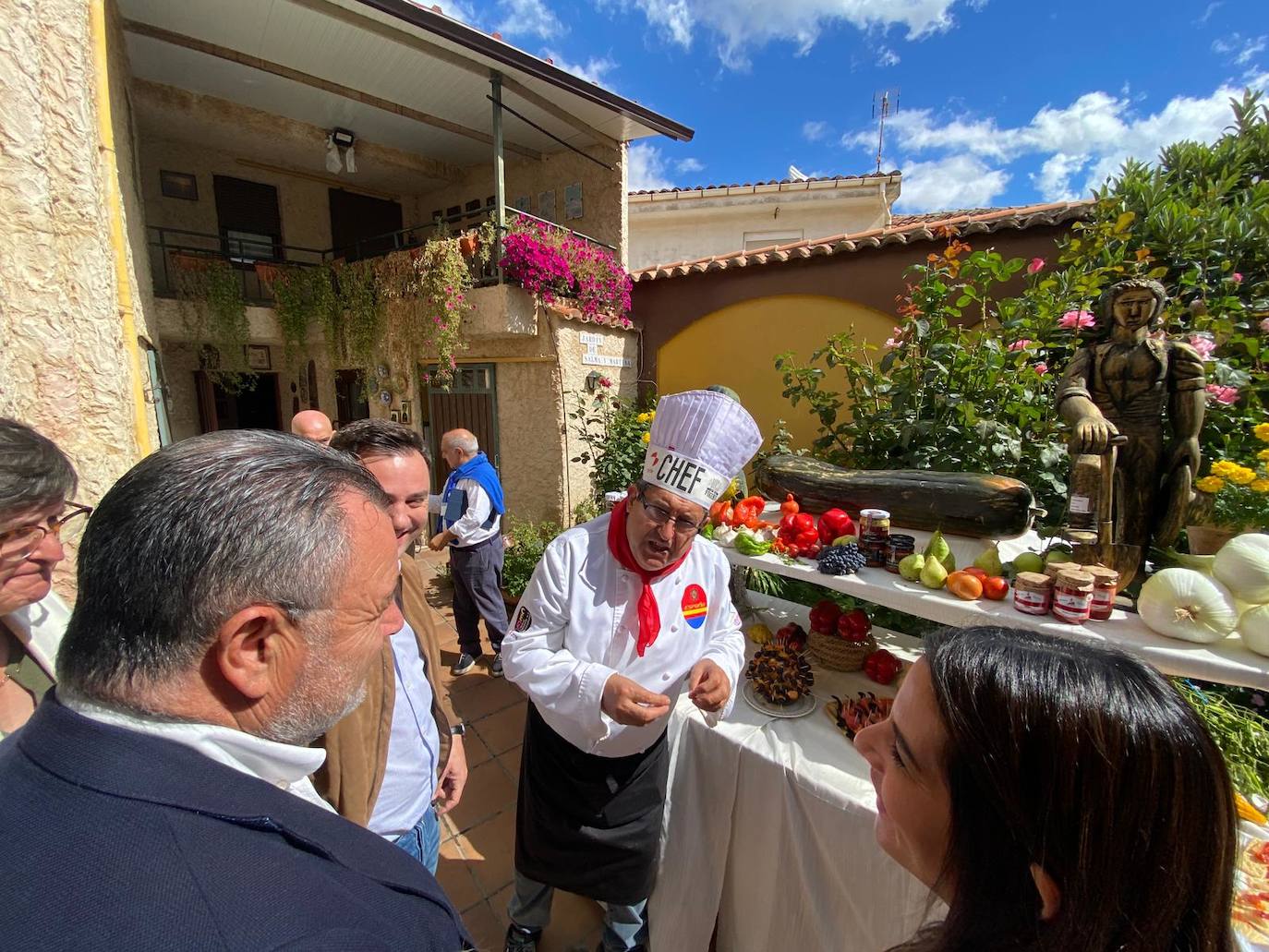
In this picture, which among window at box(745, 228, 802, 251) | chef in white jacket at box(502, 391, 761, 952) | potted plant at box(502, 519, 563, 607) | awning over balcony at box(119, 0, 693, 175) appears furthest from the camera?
window at box(745, 228, 802, 251)

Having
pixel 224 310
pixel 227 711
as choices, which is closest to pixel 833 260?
pixel 227 711

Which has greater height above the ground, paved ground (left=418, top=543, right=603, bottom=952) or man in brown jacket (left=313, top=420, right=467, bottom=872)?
man in brown jacket (left=313, top=420, right=467, bottom=872)

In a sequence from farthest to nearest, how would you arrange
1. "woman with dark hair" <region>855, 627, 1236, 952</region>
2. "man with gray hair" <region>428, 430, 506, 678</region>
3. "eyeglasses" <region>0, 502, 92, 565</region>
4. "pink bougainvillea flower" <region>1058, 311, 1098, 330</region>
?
1. "man with gray hair" <region>428, 430, 506, 678</region>
2. "pink bougainvillea flower" <region>1058, 311, 1098, 330</region>
3. "eyeglasses" <region>0, 502, 92, 565</region>
4. "woman with dark hair" <region>855, 627, 1236, 952</region>

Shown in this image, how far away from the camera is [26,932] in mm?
433

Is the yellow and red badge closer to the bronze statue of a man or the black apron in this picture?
the black apron

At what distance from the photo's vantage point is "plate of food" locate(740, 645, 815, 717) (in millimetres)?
1989

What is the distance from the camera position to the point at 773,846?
176 cm

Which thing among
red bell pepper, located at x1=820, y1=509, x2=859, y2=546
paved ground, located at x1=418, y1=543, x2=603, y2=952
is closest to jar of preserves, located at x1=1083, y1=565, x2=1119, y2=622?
red bell pepper, located at x1=820, y1=509, x2=859, y2=546

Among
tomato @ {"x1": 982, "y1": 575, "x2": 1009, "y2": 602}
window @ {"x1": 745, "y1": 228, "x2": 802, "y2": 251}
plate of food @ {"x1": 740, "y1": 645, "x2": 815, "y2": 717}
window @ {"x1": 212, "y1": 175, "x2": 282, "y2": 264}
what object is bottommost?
plate of food @ {"x1": 740, "y1": 645, "x2": 815, "y2": 717}

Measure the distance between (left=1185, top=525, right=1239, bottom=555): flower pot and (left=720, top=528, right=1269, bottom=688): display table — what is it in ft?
1.46

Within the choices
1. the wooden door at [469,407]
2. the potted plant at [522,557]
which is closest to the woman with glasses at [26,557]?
the potted plant at [522,557]

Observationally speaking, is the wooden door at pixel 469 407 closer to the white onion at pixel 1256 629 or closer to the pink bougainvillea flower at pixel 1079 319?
the pink bougainvillea flower at pixel 1079 319

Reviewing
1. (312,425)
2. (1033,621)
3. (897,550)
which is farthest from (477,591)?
(1033,621)

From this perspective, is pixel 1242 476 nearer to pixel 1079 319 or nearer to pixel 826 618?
pixel 1079 319
